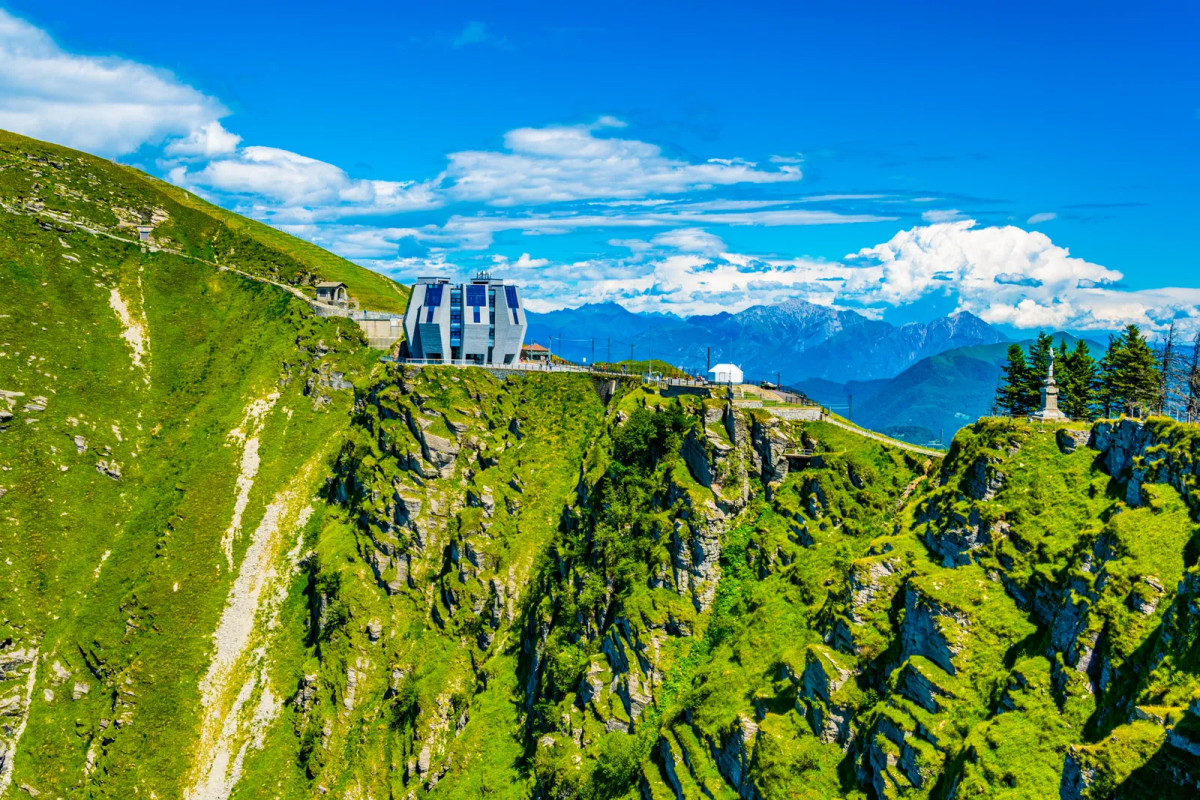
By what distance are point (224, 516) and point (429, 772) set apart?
143 ft

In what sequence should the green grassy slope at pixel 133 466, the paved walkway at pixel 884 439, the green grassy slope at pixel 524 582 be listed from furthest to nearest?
the green grassy slope at pixel 133 466
the paved walkway at pixel 884 439
the green grassy slope at pixel 524 582

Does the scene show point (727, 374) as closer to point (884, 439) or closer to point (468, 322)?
point (884, 439)

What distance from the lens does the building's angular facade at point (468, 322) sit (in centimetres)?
12738

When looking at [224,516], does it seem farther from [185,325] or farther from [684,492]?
[684,492]

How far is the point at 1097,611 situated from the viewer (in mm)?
46344

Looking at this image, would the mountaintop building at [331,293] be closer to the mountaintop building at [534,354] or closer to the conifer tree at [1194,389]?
the mountaintop building at [534,354]

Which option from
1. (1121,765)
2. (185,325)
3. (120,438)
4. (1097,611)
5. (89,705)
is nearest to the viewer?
(1121,765)

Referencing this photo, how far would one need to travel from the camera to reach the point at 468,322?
127 metres

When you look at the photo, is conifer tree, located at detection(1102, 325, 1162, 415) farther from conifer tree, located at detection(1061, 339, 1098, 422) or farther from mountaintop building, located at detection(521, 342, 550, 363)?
mountaintop building, located at detection(521, 342, 550, 363)

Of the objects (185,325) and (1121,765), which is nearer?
(1121,765)

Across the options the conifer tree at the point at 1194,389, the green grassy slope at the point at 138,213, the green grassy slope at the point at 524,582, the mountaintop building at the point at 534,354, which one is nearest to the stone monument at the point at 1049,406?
the green grassy slope at the point at 524,582

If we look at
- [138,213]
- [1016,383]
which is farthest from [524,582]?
[138,213]

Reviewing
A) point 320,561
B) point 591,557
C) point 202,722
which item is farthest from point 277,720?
point 591,557

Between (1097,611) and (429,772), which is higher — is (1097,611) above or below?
above
